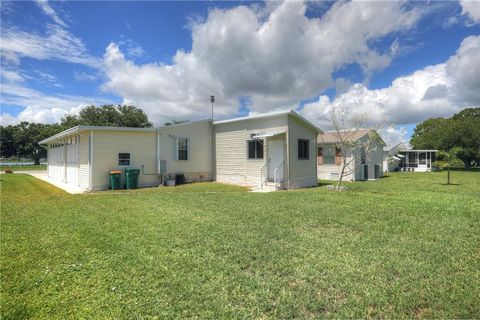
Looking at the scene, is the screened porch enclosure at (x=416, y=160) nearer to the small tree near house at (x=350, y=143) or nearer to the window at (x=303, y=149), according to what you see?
the small tree near house at (x=350, y=143)

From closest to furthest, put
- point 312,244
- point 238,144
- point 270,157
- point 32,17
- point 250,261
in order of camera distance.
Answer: point 250,261, point 312,244, point 32,17, point 270,157, point 238,144

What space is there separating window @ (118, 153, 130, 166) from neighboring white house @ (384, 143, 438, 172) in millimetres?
30465

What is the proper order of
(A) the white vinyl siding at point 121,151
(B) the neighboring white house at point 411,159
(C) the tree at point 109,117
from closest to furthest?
1. (A) the white vinyl siding at point 121,151
2. (B) the neighboring white house at point 411,159
3. (C) the tree at point 109,117

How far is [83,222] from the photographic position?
22.0 feet

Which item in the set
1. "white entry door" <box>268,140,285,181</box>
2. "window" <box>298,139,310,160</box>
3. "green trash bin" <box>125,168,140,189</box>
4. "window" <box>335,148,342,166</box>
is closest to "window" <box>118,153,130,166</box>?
"green trash bin" <box>125,168,140,189</box>

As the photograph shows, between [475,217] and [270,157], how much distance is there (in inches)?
341

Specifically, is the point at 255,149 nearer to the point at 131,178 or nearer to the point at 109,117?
the point at 131,178

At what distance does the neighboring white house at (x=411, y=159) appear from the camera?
113 ft

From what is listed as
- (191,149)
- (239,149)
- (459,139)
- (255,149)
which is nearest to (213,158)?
(191,149)

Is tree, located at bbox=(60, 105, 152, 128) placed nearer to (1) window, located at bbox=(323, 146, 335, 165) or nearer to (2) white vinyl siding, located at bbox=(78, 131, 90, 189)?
(2) white vinyl siding, located at bbox=(78, 131, 90, 189)

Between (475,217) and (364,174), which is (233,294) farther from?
(364,174)

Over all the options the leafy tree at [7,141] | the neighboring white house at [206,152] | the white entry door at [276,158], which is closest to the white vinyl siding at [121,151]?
the neighboring white house at [206,152]

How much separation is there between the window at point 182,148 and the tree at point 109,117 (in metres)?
30.1

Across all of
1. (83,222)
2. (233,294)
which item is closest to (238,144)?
(83,222)
